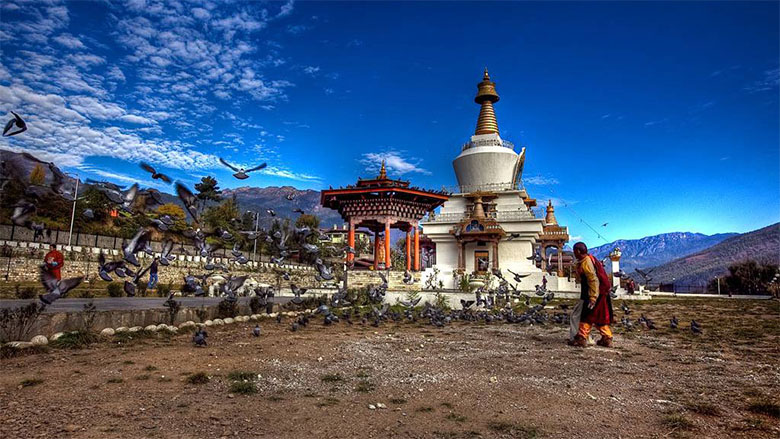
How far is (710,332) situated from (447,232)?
27.2 metres

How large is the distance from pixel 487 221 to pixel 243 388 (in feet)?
104

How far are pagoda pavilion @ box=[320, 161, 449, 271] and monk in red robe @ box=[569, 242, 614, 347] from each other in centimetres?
2208

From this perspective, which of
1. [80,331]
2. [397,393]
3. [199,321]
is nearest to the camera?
[397,393]

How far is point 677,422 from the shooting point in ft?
14.8

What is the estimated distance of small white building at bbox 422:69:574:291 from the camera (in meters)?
35.6

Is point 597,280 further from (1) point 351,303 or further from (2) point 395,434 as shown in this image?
(1) point 351,303

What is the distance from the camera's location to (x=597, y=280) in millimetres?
9297

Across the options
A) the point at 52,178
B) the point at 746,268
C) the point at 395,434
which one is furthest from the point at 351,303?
the point at 746,268

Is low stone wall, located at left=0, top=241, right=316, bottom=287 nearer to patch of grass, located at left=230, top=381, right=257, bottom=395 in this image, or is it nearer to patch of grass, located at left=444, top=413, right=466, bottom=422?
patch of grass, located at left=230, top=381, right=257, bottom=395

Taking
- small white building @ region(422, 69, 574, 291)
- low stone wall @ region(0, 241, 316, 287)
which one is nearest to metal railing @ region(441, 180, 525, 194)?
small white building @ region(422, 69, 574, 291)

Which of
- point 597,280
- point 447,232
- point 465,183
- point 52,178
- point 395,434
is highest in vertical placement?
point 465,183

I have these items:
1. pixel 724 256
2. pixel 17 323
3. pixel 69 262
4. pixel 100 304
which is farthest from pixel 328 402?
pixel 724 256

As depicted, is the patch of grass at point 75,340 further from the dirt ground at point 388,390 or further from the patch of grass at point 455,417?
the patch of grass at point 455,417

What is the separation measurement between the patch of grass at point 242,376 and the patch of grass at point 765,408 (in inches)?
254
